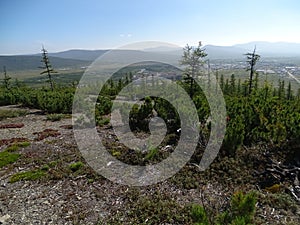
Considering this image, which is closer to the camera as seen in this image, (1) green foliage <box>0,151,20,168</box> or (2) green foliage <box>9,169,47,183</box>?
(2) green foliage <box>9,169,47,183</box>

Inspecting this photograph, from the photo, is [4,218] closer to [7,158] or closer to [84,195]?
[84,195]

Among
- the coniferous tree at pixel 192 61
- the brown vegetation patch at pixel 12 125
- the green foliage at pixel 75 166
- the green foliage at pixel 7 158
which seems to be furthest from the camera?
the coniferous tree at pixel 192 61

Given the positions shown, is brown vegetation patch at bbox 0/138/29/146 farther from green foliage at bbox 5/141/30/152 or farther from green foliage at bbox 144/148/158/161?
green foliage at bbox 144/148/158/161

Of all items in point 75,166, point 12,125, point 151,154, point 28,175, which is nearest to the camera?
point 28,175

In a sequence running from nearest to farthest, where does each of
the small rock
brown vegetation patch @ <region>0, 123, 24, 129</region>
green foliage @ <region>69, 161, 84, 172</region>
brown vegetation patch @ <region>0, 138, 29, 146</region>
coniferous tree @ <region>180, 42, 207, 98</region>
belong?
the small rock
green foliage @ <region>69, 161, 84, 172</region>
brown vegetation patch @ <region>0, 138, 29, 146</region>
brown vegetation patch @ <region>0, 123, 24, 129</region>
coniferous tree @ <region>180, 42, 207, 98</region>

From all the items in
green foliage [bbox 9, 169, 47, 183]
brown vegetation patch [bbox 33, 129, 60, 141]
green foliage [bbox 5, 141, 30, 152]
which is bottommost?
brown vegetation patch [bbox 33, 129, 60, 141]

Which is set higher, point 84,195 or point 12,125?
point 84,195

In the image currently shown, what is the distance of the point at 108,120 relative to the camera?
18.3 m

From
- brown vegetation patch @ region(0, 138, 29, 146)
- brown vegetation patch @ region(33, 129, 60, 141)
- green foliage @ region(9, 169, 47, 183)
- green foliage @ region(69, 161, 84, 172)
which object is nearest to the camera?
green foliage @ region(9, 169, 47, 183)

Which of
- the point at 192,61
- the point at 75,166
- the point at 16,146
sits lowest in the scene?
the point at 16,146

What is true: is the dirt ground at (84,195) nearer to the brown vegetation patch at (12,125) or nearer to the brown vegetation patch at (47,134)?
the brown vegetation patch at (47,134)

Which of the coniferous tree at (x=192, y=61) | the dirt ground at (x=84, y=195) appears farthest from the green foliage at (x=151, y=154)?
the coniferous tree at (x=192, y=61)

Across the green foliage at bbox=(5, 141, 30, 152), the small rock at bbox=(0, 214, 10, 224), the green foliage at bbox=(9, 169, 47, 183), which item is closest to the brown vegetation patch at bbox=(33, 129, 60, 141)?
the green foliage at bbox=(5, 141, 30, 152)

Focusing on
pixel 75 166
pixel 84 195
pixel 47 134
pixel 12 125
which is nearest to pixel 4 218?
pixel 84 195
